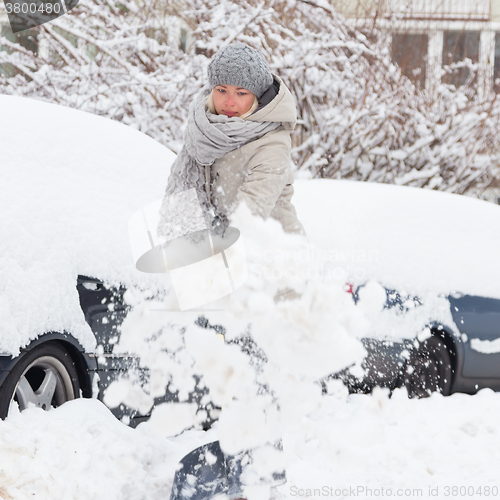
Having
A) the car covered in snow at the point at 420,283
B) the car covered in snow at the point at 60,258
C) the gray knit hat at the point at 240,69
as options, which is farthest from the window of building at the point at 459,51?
the gray knit hat at the point at 240,69

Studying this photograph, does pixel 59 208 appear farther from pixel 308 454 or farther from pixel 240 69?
pixel 308 454

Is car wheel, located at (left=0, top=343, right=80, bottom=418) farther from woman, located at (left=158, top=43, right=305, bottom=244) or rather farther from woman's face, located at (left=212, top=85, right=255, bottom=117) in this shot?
woman's face, located at (left=212, top=85, right=255, bottom=117)

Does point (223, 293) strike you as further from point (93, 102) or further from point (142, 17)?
point (142, 17)

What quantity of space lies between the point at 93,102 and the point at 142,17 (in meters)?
1.47

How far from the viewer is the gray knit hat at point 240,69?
84.5 inches

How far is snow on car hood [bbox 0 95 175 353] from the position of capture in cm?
212

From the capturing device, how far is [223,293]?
2070mm

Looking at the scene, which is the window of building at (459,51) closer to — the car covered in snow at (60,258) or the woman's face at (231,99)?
the car covered in snow at (60,258)

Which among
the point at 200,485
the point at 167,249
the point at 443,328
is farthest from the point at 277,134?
the point at 443,328

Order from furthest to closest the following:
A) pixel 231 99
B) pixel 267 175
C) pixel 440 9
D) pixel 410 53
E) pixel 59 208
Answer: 1. pixel 440 9
2. pixel 410 53
3. pixel 59 208
4. pixel 231 99
5. pixel 267 175

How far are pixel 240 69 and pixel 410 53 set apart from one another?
6.55 meters

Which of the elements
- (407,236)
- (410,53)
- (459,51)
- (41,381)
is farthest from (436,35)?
(41,381)

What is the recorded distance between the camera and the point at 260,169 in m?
2.10

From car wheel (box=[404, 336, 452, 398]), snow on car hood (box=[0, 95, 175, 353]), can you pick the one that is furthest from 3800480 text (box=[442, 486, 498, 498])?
snow on car hood (box=[0, 95, 175, 353])
